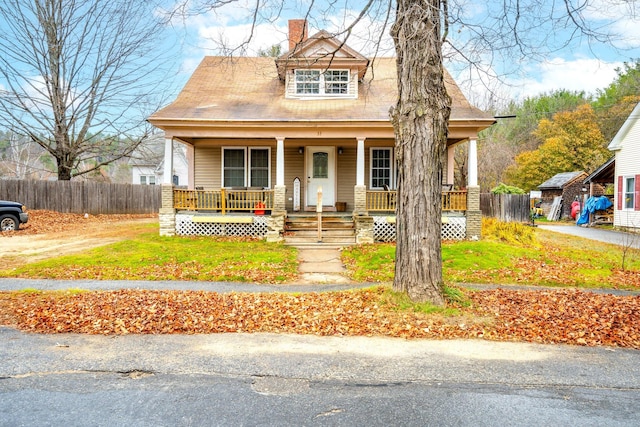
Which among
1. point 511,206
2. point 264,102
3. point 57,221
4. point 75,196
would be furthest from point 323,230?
point 75,196

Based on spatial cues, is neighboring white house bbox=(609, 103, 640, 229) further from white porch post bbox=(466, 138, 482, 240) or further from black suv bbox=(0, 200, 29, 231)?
black suv bbox=(0, 200, 29, 231)

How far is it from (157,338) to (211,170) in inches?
480

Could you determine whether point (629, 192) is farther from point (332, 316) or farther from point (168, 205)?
point (332, 316)

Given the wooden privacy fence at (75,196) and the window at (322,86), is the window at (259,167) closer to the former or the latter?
the window at (322,86)

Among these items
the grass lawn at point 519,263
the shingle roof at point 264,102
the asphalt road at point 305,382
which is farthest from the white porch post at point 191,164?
the asphalt road at point 305,382

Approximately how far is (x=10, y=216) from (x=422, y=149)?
52.0ft

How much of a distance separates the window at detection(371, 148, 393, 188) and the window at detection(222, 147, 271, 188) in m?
4.02

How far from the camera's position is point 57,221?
1905 cm

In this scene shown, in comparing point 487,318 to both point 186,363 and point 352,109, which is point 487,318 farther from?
point 352,109

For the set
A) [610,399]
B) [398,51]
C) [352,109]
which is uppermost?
[352,109]

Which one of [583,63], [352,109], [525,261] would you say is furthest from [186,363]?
[352,109]

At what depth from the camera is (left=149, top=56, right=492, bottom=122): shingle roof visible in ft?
45.9

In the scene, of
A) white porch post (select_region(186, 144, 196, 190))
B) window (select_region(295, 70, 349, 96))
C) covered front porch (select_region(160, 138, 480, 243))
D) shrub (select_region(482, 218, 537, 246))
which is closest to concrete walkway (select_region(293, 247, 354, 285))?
covered front porch (select_region(160, 138, 480, 243))

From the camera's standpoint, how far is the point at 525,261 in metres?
10.7
